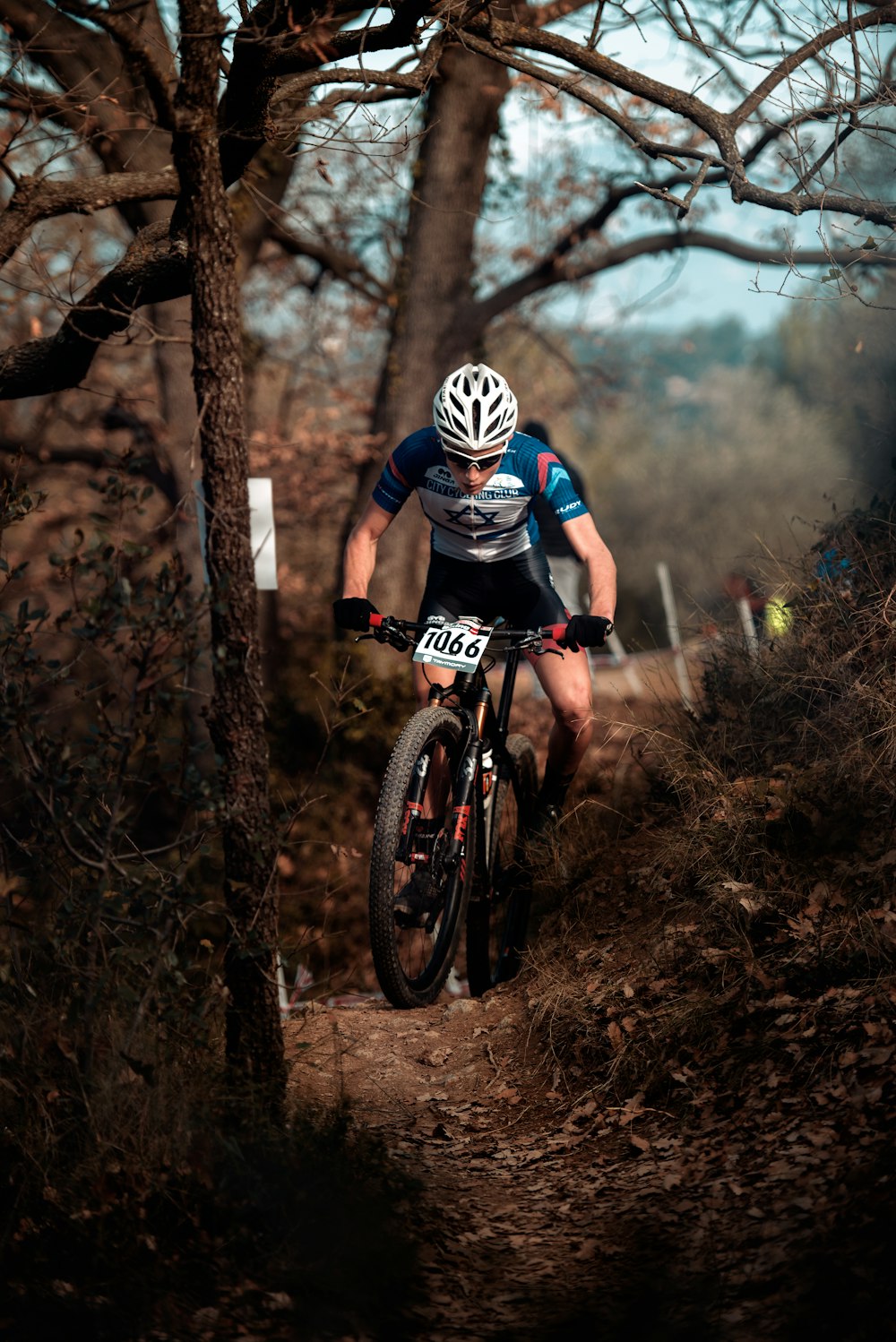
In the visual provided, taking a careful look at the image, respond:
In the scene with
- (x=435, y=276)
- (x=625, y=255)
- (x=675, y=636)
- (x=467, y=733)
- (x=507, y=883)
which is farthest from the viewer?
(x=625, y=255)

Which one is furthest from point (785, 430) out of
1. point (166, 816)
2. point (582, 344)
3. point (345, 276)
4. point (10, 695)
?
point (10, 695)

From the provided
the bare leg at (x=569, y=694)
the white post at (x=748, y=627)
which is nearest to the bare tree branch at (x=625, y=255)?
the white post at (x=748, y=627)

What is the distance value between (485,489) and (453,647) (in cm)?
80

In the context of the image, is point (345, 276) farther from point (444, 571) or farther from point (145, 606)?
point (145, 606)

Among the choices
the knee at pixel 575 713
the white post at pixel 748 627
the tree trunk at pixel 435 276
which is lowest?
the knee at pixel 575 713

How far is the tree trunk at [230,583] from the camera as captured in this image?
4.24 metres

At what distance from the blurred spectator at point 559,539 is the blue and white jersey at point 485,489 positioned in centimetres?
15

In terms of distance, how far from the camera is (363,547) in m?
5.71

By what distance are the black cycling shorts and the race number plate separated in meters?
0.65

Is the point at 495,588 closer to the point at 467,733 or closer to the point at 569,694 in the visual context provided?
the point at 569,694

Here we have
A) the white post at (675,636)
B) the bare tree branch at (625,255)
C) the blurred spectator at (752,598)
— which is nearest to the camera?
the blurred spectator at (752,598)

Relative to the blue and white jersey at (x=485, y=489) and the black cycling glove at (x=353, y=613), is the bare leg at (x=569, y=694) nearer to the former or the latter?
the blue and white jersey at (x=485, y=489)

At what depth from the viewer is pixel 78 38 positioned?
417 inches

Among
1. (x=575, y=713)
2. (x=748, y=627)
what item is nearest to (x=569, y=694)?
(x=575, y=713)
